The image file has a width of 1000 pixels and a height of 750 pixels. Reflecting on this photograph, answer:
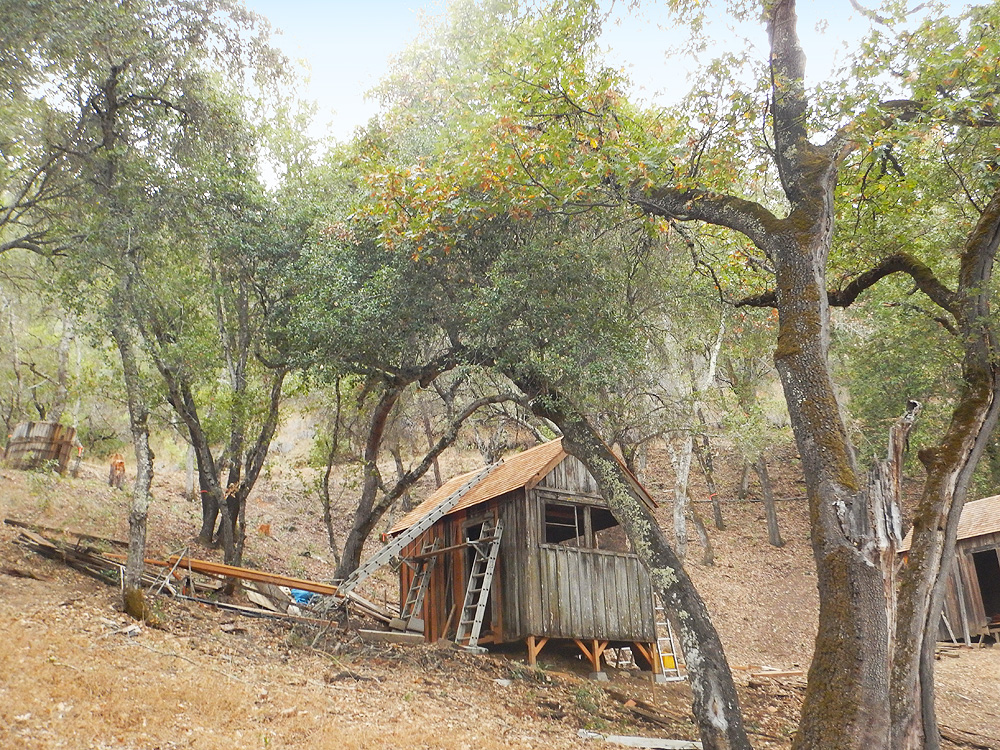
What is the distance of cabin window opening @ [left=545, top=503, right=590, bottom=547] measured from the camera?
Result: 591 inches

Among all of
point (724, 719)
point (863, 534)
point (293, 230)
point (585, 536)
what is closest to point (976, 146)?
point (863, 534)

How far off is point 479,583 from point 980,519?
15.5m

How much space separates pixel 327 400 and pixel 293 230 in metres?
8.73

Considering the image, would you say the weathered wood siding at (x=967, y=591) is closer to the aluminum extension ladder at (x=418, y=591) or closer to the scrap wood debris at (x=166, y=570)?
the aluminum extension ladder at (x=418, y=591)

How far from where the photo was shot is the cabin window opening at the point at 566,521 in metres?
15.0

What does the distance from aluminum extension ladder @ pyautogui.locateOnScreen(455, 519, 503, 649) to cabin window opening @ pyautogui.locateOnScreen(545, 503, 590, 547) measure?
125cm

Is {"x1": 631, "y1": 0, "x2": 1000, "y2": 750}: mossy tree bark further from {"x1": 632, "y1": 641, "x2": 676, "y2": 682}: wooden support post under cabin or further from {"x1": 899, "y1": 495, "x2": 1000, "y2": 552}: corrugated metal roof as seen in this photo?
{"x1": 899, "y1": 495, "x2": 1000, "y2": 552}: corrugated metal roof

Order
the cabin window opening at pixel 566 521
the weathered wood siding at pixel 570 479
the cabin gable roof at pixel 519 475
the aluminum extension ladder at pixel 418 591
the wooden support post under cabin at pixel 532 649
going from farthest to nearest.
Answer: the aluminum extension ladder at pixel 418 591
the cabin window opening at pixel 566 521
the weathered wood siding at pixel 570 479
the cabin gable roof at pixel 519 475
the wooden support post under cabin at pixel 532 649

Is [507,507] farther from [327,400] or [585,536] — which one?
[327,400]

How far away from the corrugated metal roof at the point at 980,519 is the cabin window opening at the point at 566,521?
9500mm

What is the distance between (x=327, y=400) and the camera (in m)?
22.7

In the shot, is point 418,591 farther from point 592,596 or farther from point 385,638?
point 592,596

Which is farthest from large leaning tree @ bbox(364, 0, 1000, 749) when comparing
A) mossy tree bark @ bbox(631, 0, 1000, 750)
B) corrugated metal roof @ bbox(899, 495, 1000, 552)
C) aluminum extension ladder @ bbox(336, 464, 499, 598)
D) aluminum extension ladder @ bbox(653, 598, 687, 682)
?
corrugated metal roof @ bbox(899, 495, 1000, 552)

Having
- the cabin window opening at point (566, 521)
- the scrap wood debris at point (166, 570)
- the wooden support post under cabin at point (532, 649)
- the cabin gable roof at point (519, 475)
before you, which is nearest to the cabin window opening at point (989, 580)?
the cabin window opening at point (566, 521)
